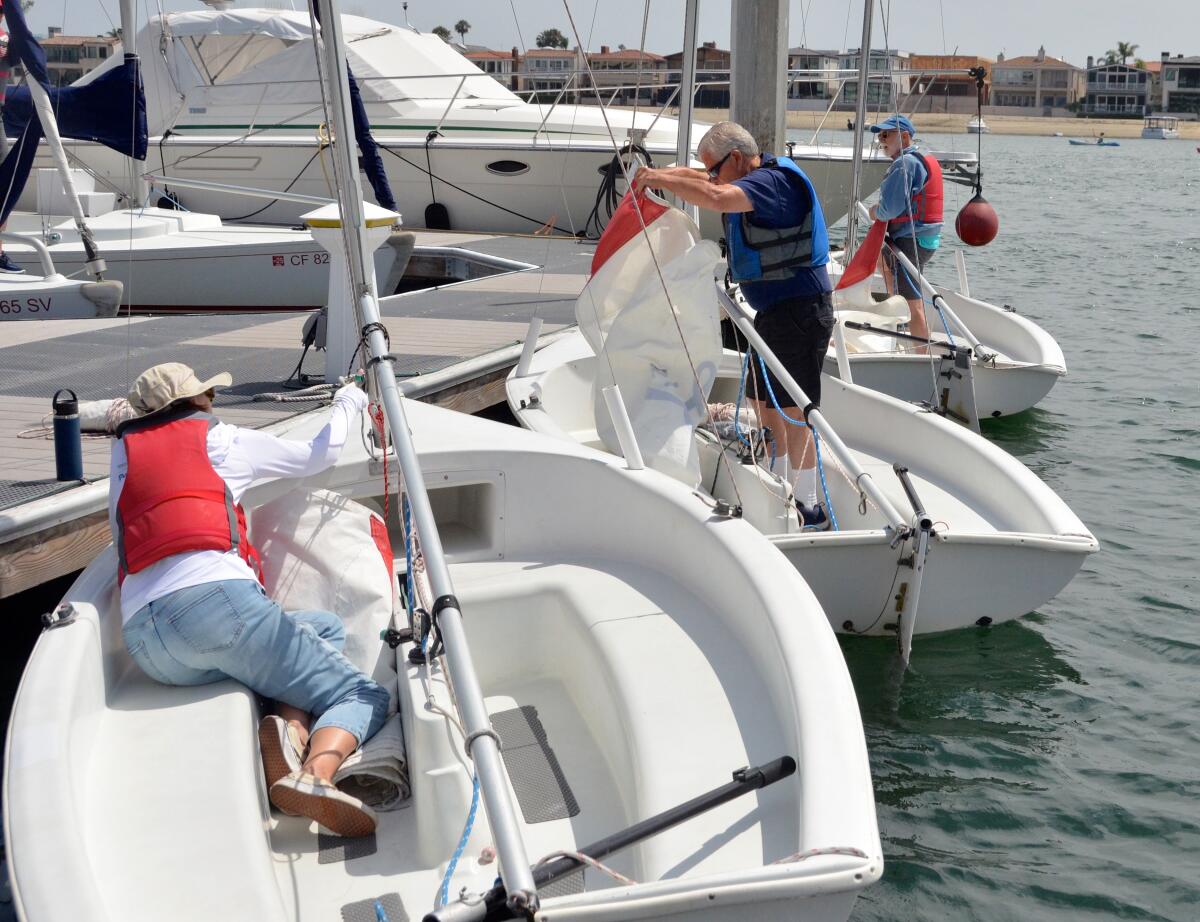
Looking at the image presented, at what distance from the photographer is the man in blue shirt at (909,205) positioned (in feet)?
25.1

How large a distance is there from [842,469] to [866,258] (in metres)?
3.46

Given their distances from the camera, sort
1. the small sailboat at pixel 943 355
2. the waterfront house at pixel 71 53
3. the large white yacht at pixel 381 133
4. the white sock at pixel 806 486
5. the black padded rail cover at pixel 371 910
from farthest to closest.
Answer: the waterfront house at pixel 71 53 < the large white yacht at pixel 381 133 < the small sailboat at pixel 943 355 < the white sock at pixel 806 486 < the black padded rail cover at pixel 371 910

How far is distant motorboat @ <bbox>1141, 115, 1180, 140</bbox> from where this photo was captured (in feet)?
267

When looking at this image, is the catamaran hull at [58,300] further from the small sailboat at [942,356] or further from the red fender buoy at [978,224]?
the red fender buoy at [978,224]

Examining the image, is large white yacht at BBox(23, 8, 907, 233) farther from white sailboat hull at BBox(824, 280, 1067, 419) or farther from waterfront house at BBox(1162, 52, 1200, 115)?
waterfront house at BBox(1162, 52, 1200, 115)

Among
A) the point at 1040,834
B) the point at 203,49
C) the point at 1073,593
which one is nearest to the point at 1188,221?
the point at 203,49

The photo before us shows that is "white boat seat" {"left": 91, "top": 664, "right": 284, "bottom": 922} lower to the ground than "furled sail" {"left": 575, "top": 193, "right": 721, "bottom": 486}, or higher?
lower

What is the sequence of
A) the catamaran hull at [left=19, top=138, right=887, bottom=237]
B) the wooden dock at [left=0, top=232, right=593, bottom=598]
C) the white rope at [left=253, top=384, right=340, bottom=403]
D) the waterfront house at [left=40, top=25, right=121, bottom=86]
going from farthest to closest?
the waterfront house at [left=40, top=25, right=121, bottom=86] → the catamaran hull at [left=19, top=138, right=887, bottom=237] → the white rope at [left=253, top=384, right=340, bottom=403] → the wooden dock at [left=0, top=232, right=593, bottom=598]

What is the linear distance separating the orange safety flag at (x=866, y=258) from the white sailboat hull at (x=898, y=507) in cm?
196

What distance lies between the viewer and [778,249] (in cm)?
480

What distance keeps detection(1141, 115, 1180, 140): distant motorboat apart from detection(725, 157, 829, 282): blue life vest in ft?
286

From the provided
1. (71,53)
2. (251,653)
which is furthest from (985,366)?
(71,53)

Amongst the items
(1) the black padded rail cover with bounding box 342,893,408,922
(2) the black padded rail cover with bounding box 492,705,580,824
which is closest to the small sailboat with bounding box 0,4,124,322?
(2) the black padded rail cover with bounding box 492,705,580,824

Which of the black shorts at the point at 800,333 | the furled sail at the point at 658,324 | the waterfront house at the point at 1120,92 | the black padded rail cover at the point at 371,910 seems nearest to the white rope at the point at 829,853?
the black padded rail cover at the point at 371,910
